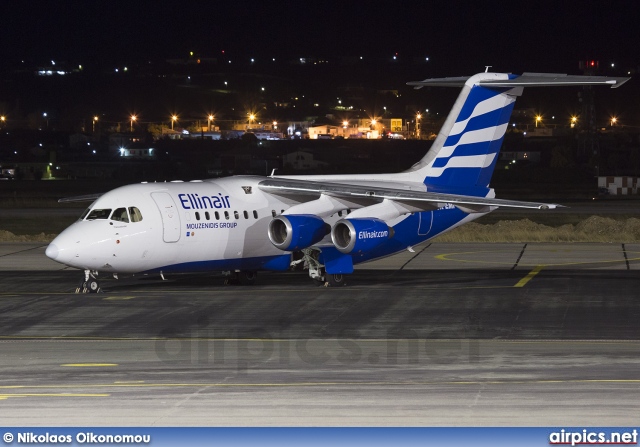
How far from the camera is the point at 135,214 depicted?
28688 mm

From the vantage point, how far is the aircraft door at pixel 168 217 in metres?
28.8

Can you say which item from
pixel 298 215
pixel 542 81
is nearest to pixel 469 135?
pixel 542 81

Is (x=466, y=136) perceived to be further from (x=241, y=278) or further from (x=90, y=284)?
(x=90, y=284)

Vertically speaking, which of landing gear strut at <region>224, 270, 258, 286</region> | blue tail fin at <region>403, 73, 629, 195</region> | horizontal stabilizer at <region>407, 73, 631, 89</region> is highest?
horizontal stabilizer at <region>407, 73, 631, 89</region>

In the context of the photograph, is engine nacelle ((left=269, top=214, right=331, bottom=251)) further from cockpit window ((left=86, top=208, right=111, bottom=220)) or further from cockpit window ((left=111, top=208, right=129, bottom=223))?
cockpit window ((left=86, top=208, right=111, bottom=220))

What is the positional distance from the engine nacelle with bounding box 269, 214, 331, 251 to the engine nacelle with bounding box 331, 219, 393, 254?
0.51 metres

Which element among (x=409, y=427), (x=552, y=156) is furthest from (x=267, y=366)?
(x=552, y=156)

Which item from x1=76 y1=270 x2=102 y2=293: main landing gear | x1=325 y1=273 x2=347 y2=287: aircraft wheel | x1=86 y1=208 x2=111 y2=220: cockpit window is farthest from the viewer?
x1=325 y1=273 x2=347 y2=287: aircraft wheel

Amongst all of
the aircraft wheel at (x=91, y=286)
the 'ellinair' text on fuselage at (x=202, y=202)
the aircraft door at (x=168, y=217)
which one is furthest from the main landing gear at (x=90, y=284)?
the 'ellinair' text on fuselage at (x=202, y=202)

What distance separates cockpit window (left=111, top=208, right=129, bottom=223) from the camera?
93.6 feet

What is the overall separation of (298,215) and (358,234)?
1.99 metres

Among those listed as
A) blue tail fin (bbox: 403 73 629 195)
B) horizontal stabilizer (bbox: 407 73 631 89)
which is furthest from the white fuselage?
horizontal stabilizer (bbox: 407 73 631 89)

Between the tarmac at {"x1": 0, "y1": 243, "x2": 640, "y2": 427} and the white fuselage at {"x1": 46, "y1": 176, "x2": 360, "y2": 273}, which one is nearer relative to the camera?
the tarmac at {"x1": 0, "y1": 243, "x2": 640, "y2": 427}

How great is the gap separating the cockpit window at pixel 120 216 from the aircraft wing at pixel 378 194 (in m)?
4.55
